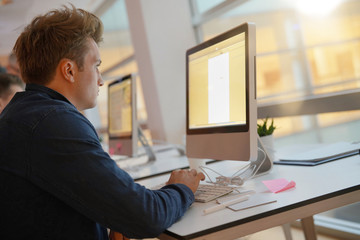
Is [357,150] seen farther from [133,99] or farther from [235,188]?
[133,99]

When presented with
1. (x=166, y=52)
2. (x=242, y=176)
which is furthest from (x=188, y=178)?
(x=166, y=52)

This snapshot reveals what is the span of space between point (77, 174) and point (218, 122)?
0.72 m

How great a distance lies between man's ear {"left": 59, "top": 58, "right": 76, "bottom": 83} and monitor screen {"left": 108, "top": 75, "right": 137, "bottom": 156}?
128 cm

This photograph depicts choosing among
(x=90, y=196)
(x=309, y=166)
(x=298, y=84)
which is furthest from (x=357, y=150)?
(x=298, y=84)

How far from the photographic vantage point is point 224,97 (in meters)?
1.53

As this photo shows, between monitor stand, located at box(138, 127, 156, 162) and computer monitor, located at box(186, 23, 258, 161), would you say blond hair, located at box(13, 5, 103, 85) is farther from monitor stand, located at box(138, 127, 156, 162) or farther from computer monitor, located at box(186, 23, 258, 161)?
monitor stand, located at box(138, 127, 156, 162)

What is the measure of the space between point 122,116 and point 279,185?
154 centimetres

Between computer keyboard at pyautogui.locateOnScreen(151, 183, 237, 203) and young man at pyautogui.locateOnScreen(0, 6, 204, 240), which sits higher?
young man at pyautogui.locateOnScreen(0, 6, 204, 240)

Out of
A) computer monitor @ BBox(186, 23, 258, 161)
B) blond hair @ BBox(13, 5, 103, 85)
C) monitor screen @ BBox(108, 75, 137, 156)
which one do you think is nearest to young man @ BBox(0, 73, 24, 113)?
monitor screen @ BBox(108, 75, 137, 156)

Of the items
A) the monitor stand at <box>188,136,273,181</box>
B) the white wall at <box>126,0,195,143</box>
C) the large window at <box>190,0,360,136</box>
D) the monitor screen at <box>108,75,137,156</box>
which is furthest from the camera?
the white wall at <box>126,0,195,143</box>

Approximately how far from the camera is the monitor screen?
8.19 feet

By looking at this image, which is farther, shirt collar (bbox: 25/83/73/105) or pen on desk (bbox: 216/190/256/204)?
pen on desk (bbox: 216/190/256/204)

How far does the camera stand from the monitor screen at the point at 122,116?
2.50 meters

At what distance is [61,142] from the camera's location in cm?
98
